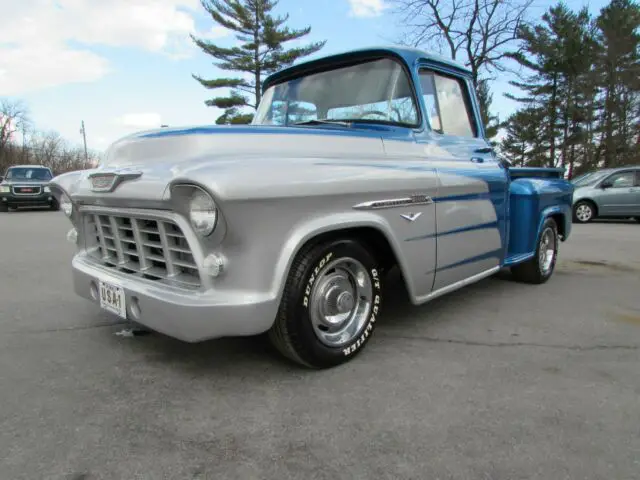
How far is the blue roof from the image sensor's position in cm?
338

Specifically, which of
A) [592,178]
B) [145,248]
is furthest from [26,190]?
[592,178]

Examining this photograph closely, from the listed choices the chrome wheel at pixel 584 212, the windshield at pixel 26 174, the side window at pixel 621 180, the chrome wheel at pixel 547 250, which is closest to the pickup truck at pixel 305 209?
the chrome wheel at pixel 547 250

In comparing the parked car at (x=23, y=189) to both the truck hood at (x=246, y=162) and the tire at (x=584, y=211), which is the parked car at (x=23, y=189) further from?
the tire at (x=584, y=211)

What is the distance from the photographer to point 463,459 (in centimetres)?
194

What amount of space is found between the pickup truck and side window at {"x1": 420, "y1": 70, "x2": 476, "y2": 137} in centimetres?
2

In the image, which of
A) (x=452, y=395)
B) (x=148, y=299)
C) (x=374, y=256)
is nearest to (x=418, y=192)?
(x=374, y=256)

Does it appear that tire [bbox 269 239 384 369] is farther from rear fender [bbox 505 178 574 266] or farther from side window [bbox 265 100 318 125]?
rear fender [bbox 505 178 574 266]

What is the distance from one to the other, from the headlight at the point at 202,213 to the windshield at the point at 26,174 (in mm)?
19751

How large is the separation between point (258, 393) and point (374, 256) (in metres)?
1.15

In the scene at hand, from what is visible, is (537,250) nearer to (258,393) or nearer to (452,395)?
(452,395)

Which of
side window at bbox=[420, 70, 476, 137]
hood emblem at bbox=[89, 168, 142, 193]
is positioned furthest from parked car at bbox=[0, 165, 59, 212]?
side window at bbox=[420, 70, 476, 137]

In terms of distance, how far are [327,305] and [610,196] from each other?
13.0 m

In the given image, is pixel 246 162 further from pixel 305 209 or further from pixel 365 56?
pixel 365 56

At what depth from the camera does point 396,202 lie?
292cm
